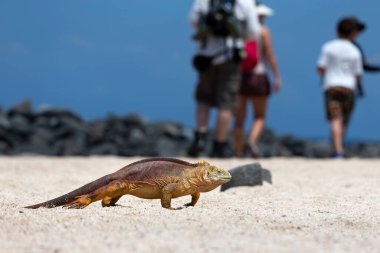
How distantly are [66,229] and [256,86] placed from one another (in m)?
6.77

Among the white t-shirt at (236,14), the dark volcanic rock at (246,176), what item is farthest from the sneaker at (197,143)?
the dark volcanic rock at (246,176)

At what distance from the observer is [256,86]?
9.86m

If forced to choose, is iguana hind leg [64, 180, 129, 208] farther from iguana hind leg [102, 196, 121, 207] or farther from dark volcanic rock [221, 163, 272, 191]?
dark volcanic rock [221, 163, 272, 191]

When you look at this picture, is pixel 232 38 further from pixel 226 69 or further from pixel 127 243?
pixel 127 243

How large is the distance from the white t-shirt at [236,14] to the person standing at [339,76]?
5.52 feet

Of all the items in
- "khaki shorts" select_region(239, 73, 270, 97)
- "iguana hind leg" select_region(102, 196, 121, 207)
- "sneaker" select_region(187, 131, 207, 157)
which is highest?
"khaki shorts" select_region(239, 73, 270, 97)

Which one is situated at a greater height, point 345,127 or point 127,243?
point 345,127

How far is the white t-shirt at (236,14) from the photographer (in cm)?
909

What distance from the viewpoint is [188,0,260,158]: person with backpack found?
8938 mm

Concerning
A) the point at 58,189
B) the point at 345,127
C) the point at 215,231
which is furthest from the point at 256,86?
the point at 215,231

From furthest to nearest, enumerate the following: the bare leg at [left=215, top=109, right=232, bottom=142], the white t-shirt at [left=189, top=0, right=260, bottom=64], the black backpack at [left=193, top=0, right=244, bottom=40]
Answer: the bare leg at [left=215, top=109, right=232, bottom=142] → the white t-shirt at [left=189, top=0, right=260, bottom=64] → the black backpack at [left=193, top=0, right=244, bottom=40]

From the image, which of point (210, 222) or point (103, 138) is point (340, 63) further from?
point (210, 222)

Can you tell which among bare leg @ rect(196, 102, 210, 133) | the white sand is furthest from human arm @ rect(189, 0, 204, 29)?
the white sand

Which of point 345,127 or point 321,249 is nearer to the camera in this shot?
point 321,249
